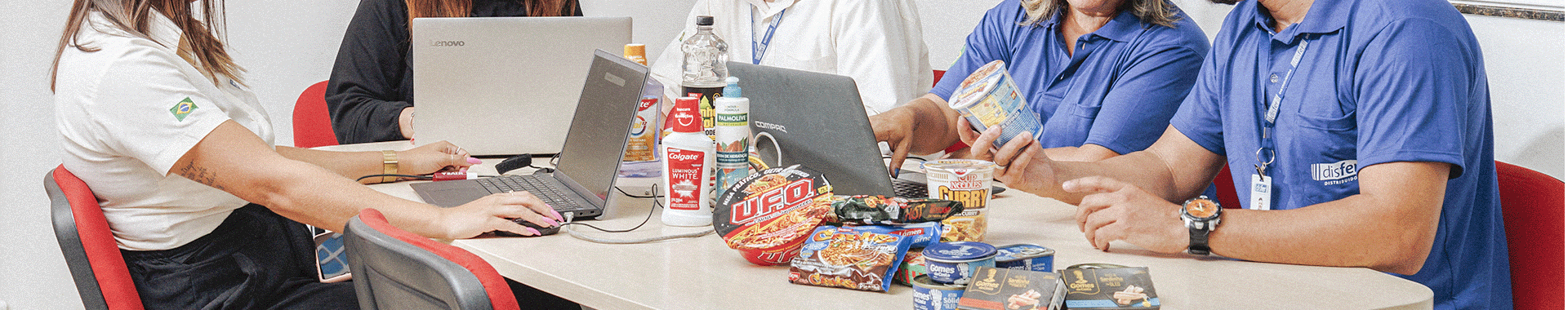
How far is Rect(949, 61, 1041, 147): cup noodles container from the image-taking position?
131 cm

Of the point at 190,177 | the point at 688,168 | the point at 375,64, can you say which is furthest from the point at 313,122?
the point at 688,168

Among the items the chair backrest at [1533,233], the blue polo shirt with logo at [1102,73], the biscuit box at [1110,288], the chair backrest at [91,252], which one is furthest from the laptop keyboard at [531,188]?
the chair backrest at [1533,233]

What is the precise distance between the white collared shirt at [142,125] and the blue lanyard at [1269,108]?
1.65 m

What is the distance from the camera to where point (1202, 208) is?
4.14 feet

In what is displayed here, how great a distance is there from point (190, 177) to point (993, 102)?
125cm

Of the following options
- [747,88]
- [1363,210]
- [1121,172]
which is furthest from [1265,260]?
[747,88]

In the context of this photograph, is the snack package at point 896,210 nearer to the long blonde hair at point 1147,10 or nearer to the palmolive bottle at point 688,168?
the palmolive bottle at point 688,168

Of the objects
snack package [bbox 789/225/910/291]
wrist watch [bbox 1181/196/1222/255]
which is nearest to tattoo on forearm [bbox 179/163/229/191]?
snack package [bbox 789/225/910/291]

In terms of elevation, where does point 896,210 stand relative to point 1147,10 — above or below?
below

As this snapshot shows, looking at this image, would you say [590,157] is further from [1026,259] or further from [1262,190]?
[1262,190]

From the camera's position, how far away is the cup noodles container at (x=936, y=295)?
99 centimetres

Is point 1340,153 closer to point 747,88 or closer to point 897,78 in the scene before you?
point 747,88

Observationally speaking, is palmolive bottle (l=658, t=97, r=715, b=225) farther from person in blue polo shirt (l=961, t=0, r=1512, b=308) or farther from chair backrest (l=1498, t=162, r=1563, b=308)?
chair backrest (l=1498, t=162, r=1563, b=308)

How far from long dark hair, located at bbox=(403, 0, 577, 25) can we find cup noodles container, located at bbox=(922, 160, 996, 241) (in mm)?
1645
